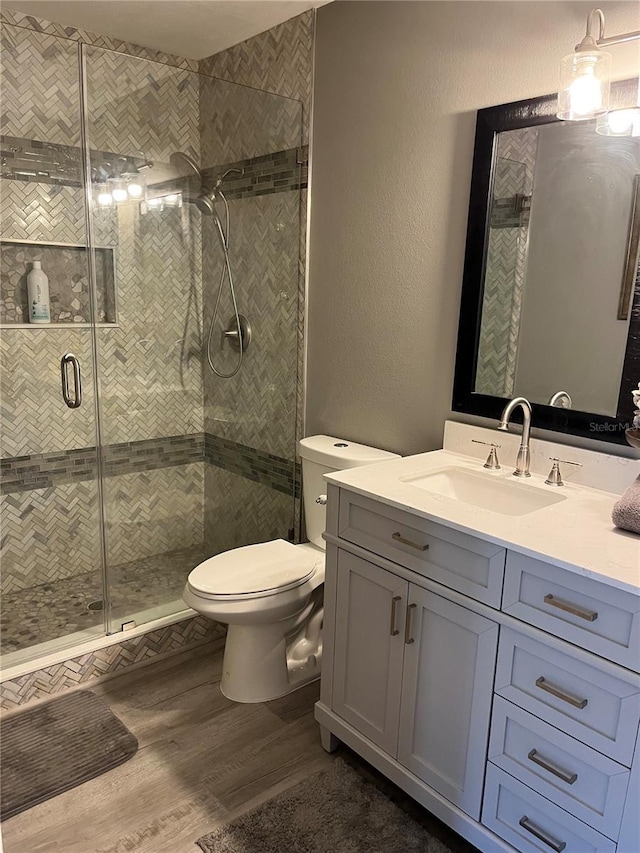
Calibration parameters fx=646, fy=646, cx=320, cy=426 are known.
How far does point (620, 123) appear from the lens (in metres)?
1.66

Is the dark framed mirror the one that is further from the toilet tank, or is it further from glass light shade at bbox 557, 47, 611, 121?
the toilet tank

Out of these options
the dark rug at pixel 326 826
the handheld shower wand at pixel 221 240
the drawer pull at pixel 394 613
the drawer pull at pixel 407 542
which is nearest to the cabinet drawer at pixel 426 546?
the drawer pull at pixel 407 542

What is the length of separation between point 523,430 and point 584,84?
91 cm

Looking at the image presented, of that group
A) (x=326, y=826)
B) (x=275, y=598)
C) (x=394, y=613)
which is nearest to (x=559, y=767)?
(x=394, y=613)

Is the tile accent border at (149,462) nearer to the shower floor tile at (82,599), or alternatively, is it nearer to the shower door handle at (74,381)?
the shower door handle at (74,381)

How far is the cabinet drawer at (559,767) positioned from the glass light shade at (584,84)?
145cm

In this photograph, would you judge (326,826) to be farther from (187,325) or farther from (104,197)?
(104,197)

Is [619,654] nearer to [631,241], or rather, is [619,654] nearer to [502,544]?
[502,544]

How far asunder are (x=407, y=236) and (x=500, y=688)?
58.8 inches

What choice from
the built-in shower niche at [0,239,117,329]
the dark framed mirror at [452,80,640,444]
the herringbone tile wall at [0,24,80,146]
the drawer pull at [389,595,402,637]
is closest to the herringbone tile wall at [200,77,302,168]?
the herringbone tile wall at [0,24,80,146]

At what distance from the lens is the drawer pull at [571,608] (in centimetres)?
129

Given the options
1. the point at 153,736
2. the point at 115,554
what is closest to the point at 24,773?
the point at 153,736

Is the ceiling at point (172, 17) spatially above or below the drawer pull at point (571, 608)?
above

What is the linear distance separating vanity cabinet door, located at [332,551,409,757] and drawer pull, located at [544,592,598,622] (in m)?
0.43
